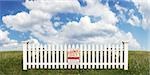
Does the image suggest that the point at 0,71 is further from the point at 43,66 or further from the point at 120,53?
the point at 120,53

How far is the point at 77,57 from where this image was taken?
12.9 metres

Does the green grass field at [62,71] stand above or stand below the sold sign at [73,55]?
below

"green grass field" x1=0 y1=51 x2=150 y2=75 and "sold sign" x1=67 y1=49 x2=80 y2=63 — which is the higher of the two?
"sold sign" x1=67 y1=49 x2=80 y2=63

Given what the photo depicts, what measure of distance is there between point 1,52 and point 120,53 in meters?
4.51

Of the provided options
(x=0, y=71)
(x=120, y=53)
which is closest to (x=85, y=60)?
(x=120, y=53)

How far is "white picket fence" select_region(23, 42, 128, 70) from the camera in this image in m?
13.0

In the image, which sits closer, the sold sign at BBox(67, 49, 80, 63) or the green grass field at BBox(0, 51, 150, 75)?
the green grass field at BBox(0, 51, 150, 75)

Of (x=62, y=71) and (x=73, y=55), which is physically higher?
(x=73, y=55)

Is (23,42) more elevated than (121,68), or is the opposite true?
(23,42)

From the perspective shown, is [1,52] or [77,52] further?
[1,52]

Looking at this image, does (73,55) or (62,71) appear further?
(73,55)

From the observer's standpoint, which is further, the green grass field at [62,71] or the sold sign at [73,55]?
the sold sign at [73,55]

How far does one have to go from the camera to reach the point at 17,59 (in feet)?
44.2

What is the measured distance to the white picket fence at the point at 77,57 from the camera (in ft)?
42.5
